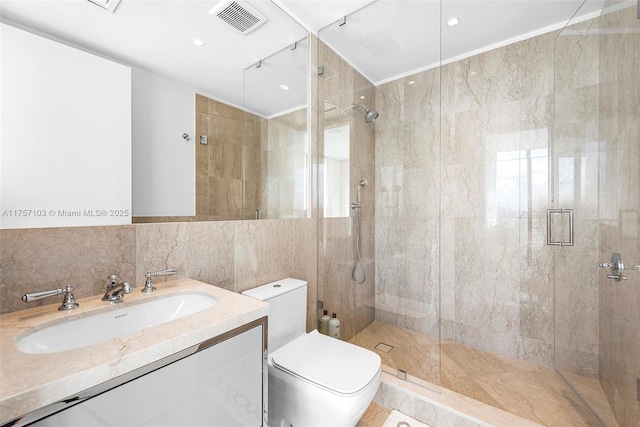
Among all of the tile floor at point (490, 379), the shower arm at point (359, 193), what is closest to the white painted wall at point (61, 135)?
the shower arm at point (359, 193)

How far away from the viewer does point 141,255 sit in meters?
1.13

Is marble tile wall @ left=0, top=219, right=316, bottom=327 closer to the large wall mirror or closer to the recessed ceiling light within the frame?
the large wall mirror

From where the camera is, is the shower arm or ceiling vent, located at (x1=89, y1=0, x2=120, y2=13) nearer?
ceiling vent, located at (x1=89, y1=0, x2=120, y2=13)

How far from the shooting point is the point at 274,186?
1.83 m

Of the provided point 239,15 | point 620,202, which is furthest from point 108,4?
point 620,202

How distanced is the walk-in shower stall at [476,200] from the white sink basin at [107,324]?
3.68 feet

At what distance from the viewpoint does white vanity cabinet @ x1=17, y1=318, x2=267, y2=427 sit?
1.97ft

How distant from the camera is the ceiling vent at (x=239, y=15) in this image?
1433 mm

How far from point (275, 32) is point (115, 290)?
179cm

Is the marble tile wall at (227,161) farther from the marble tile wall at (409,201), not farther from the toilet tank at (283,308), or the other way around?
the marble tile wall at (409,201)

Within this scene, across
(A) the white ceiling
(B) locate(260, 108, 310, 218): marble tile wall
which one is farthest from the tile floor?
(A) the white ceiling

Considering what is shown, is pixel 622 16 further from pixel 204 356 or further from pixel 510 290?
pixel 204 356

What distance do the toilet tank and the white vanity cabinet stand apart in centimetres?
46

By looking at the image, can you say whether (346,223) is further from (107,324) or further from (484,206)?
(107,324)
